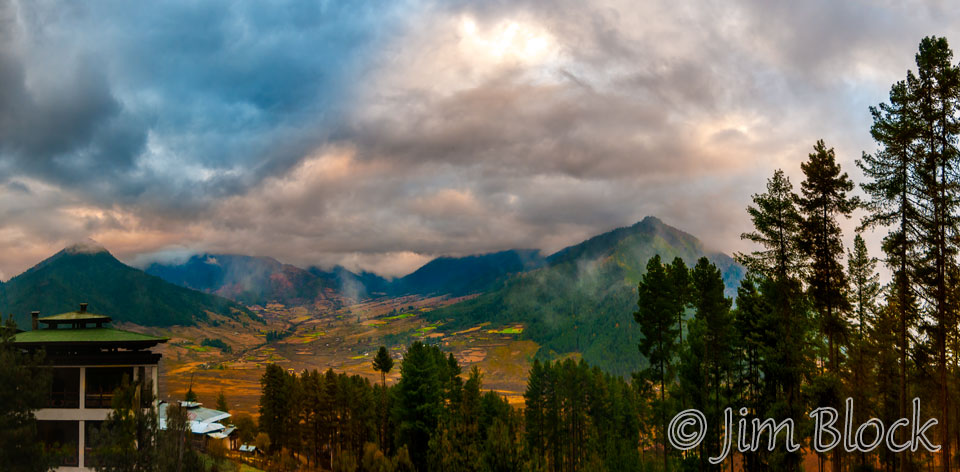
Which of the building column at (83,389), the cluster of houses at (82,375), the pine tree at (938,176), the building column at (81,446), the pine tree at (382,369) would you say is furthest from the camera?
the pine tree at (382,369)

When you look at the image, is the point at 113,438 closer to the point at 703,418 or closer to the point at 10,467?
the point at 10,467

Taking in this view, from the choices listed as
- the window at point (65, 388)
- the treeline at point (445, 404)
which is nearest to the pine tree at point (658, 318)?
the treeline at point (445, 404)

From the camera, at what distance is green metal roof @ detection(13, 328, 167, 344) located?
137 ft

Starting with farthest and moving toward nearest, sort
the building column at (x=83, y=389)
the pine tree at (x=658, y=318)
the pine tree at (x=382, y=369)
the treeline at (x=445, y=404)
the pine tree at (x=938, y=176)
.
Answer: the pine tree at (x=382, y=369), the treeline at (x=445, y=404), the building column at (x=83, y=389), the pine tree at (x=658, y=318), the pine tree at (x=938, y=176)

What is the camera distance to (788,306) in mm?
29062

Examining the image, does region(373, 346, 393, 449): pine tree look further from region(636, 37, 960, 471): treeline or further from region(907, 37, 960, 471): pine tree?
region(907, 37, 960, 471): pine tree

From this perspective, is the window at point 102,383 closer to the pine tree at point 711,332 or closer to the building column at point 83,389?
the building column at point 83,389

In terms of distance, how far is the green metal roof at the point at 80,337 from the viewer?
41.7m

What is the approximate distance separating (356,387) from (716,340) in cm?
5489

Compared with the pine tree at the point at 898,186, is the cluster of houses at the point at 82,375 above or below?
below

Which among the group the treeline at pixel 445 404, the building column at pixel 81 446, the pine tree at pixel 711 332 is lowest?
the treeline at pixel 445 404

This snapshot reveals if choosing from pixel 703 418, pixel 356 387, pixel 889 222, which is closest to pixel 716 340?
pixel 703 418

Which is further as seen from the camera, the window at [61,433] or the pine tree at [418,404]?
the pine tree at [418,404]

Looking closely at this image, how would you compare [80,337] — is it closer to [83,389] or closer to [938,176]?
[83,389]
